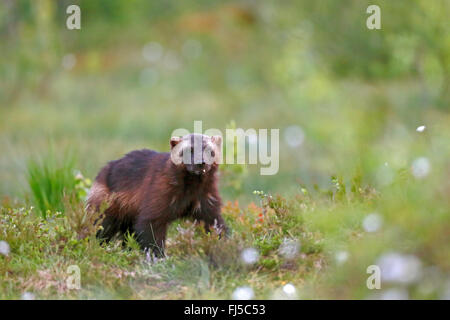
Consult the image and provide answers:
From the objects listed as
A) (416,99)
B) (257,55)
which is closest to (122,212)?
(416,99)

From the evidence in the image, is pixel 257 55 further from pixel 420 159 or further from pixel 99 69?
pixel 420 159

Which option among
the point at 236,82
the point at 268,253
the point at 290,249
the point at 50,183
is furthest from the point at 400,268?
the point at 236,82

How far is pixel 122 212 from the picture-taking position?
5.60 meters

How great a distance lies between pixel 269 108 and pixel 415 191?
9.76 meters

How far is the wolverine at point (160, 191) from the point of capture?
17.0 ft

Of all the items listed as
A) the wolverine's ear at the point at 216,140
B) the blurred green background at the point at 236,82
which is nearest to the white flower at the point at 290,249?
the blurred green background at the point at 236,82

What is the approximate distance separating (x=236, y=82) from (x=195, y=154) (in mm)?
10840

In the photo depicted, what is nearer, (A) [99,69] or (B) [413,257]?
(B) [413,257]

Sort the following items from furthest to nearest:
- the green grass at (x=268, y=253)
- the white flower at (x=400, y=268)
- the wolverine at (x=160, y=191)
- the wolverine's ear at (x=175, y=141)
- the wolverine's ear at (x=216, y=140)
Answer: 1. the wolverine's ear at (x=216, y=140)
2. the wolverine's ear at (x=175, y=141)
3. the wolverine at (x=160, y=191)
4. the green grass at (x=268, y=253)
5. the white flower at (x=400, y=268)

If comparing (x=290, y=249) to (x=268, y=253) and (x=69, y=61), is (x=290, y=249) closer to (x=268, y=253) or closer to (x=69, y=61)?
(x=268, y=253)

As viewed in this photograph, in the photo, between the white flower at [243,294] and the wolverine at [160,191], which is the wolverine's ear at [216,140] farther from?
the white flower at [243,294]

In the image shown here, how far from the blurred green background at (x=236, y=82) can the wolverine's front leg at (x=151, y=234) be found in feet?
5.15

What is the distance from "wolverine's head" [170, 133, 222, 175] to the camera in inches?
204

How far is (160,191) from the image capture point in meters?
5.27
